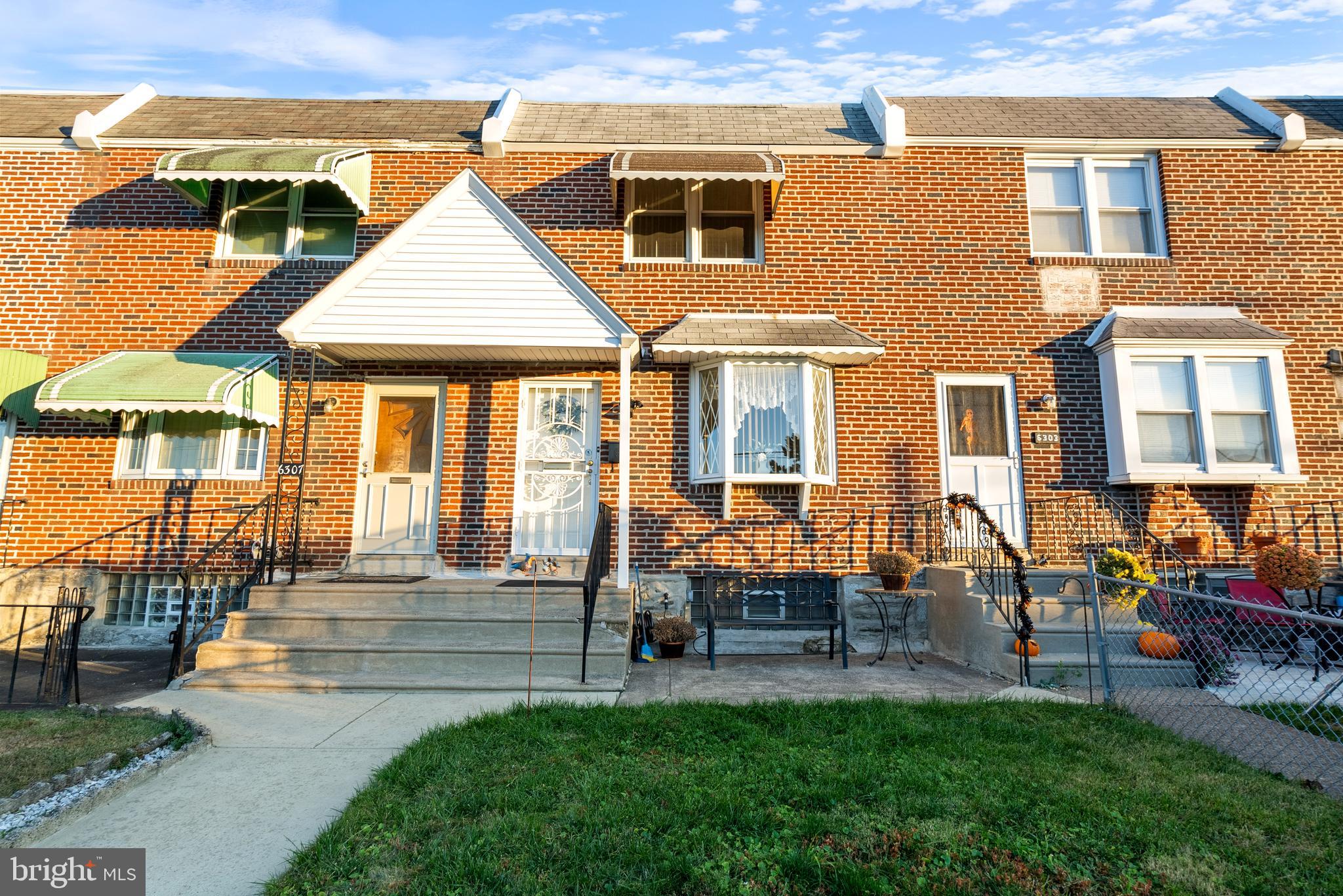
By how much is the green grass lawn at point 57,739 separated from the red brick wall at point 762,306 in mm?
3771

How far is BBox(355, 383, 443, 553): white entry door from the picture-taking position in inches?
354

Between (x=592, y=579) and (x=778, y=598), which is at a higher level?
(x=592, y=579)

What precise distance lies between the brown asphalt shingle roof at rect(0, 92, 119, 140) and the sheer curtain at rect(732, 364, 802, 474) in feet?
33.0

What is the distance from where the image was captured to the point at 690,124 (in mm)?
10742

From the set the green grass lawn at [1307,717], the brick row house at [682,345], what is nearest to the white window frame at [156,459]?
the brick row house at [682,345]

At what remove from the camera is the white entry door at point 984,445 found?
9.18 m

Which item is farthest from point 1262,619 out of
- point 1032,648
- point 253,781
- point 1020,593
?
point 253,781

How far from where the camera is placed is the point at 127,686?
21.2ft

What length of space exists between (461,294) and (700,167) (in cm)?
351

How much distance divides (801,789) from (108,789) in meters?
3.85

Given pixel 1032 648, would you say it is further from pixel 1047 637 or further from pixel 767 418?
pixel 767 418

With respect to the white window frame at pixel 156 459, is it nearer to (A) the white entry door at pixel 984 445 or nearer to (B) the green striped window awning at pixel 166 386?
(B) the green striped window awning at pixel 166 386

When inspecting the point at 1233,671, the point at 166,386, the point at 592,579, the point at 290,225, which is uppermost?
the point at 290,225

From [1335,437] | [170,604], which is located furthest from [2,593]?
[1335,437]
